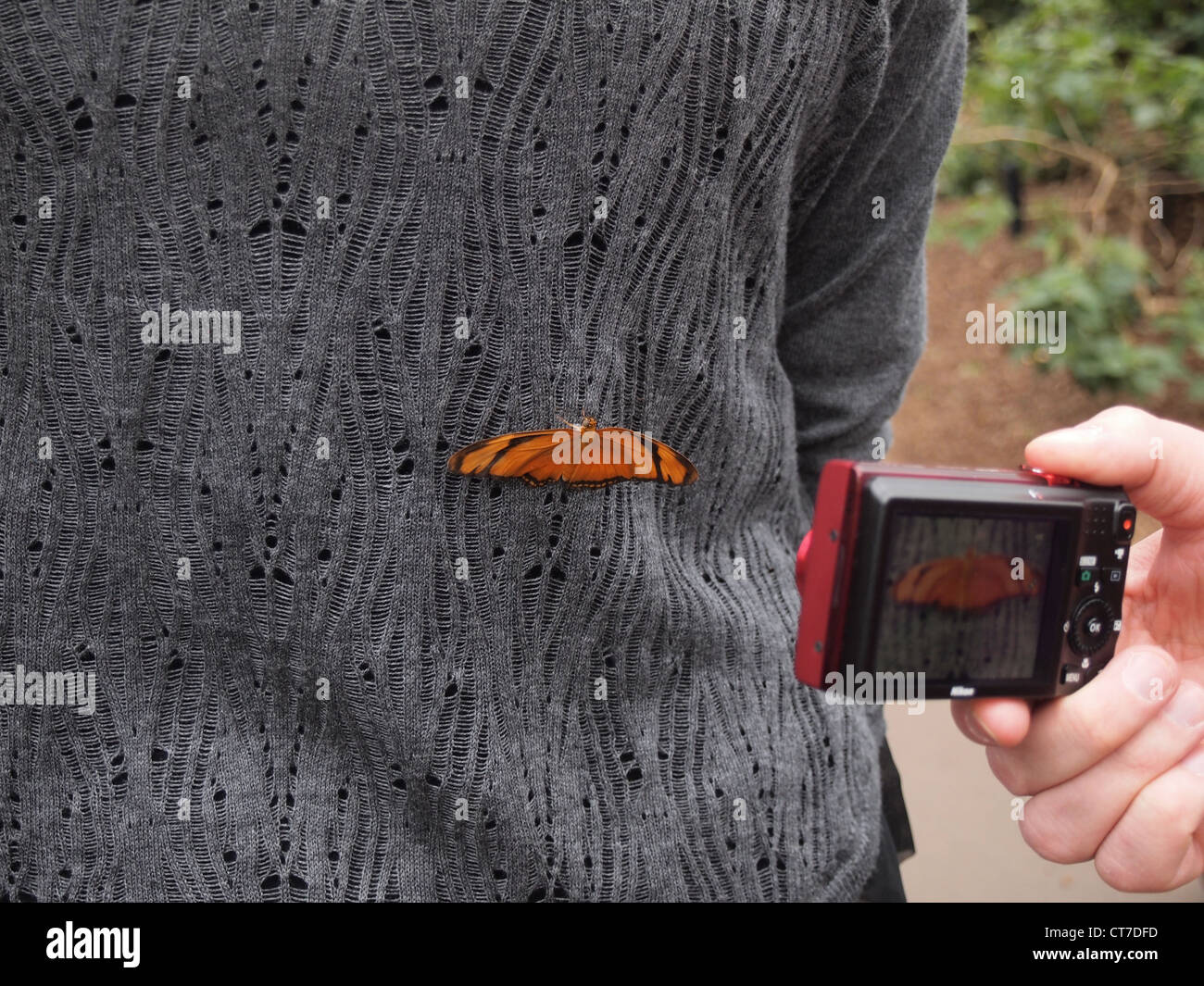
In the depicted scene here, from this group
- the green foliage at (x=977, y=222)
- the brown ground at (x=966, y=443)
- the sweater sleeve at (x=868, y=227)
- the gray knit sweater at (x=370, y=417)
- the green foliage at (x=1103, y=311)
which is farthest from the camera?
the green foliage at (x=977, y=222)

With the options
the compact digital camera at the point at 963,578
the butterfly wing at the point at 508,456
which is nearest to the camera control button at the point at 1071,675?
the compact digital camera at the point at 963,578

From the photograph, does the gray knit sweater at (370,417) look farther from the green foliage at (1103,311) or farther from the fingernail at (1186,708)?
the green foliage at (1103,311)

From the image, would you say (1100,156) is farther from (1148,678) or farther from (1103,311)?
(1148,678)

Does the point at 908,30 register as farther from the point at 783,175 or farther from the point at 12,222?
the point at 12,222

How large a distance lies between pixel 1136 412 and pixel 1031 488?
91 millimetres

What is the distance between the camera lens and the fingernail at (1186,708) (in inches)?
24.7

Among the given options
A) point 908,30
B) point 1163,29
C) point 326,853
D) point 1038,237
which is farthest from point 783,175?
point 1163,29

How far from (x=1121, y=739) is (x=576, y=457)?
364mm

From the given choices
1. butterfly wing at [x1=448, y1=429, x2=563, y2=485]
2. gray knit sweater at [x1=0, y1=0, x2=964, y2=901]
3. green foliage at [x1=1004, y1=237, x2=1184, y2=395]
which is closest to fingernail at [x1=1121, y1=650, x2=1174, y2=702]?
gray knit sweater at [x1=0, y1=0, x2=964, y2=901]

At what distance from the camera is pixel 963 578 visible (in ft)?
2.09

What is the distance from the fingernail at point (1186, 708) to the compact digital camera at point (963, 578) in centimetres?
5

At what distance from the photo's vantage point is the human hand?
62cm

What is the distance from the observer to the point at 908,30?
29.4 inches

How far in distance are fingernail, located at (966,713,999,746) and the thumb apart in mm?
164
